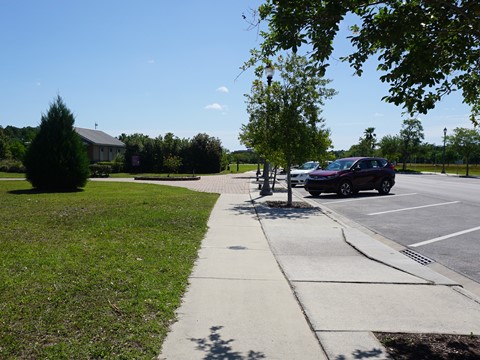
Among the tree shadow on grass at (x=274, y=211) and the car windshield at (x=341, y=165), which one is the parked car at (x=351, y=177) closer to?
the car windshield at (x=341, y=165)

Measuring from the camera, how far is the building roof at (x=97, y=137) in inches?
2218

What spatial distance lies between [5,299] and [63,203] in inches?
410

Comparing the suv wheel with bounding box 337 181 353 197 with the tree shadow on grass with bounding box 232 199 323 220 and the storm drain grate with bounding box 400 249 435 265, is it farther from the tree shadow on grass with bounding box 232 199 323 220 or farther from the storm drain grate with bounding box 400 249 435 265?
the storm drain grate with bounding box 400 249 435 265

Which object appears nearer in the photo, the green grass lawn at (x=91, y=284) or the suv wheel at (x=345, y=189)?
the green grass lawn at (x=91, y=284)

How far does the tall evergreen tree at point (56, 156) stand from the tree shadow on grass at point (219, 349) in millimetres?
18545

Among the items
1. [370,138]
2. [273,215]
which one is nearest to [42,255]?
[273,215]

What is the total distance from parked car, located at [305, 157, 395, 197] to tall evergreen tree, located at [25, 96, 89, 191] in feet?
37.4

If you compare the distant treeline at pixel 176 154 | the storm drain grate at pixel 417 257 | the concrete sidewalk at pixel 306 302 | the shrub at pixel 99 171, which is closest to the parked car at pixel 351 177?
the concrete sidewalk at pixel 306 302

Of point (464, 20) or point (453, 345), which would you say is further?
point (464, 20)

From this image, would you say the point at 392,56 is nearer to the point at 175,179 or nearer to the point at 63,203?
the point at 63,203

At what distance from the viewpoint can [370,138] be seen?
89375 millimetres

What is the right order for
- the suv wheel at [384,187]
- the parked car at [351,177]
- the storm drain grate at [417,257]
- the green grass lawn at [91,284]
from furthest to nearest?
the suv wheel at [384,187], the parked car at [351,177], the storm drain grate at [417,257], the green grass lawn at [91,284]

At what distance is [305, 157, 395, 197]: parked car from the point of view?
18703mm

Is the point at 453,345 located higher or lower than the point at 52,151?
lower
